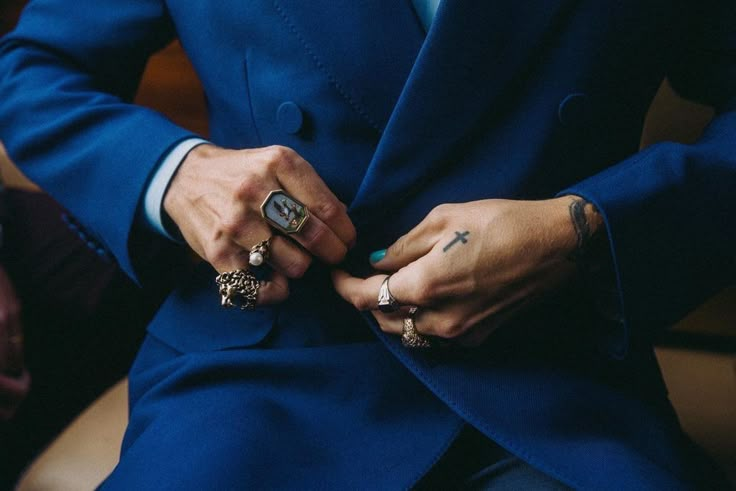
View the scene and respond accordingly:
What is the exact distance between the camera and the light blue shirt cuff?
645 millimetres

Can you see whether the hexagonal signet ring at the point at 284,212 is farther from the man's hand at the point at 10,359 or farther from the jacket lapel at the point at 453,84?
the man's hand at the point at 10,359

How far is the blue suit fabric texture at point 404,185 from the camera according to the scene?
585 mm

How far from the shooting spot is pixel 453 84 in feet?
1.91

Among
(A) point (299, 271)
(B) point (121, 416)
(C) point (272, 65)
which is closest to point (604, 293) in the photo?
(A) point (299, 271)

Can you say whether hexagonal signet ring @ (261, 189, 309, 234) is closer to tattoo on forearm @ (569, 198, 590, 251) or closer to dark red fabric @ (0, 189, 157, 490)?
tattoo on forearm @ (569, 198, 590, 251)

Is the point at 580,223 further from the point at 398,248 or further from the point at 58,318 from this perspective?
the point at 58,318

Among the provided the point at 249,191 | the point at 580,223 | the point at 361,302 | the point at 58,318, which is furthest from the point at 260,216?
the point at 58,318

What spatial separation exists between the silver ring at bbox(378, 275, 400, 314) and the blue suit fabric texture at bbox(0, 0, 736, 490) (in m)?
0.07

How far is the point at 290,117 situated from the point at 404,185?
0.14m

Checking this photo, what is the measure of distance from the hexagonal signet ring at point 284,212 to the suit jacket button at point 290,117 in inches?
4.1

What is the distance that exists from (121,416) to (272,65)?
0.57m

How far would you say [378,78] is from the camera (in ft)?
2.01

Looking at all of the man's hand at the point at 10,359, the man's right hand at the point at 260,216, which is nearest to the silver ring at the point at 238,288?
the man's right hand at the point at 260,216

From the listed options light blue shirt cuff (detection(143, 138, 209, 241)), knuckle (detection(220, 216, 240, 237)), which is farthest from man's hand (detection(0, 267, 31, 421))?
knuckle (detection(220, 216, 240, 237))
